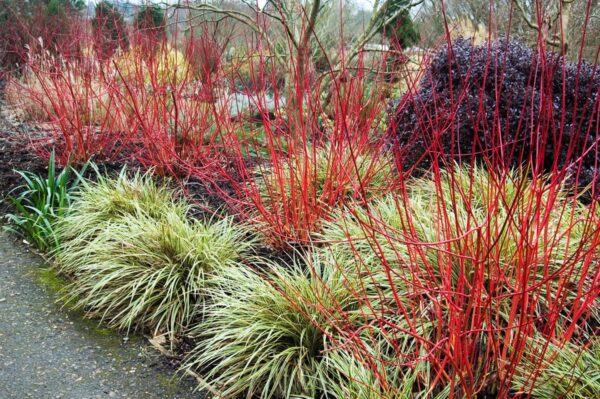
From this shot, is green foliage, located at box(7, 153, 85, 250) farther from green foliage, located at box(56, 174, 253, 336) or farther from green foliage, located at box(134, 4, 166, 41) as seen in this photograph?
green foliage, located at box(134, 4, 166, 41)

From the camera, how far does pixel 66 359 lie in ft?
8.79

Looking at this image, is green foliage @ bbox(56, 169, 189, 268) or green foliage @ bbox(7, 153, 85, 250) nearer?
green foliage @ bbox(56, 169, 189, 268)

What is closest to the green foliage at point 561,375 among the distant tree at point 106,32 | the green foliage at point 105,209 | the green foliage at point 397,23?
the green foliage at point 397,23

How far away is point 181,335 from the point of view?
2887 millimetres

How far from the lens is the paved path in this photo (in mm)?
2455

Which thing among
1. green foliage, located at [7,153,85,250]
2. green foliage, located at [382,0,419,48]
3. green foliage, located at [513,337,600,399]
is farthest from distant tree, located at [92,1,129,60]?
green foliage, located at [513,337,600,399]

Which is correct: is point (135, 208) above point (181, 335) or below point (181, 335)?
above

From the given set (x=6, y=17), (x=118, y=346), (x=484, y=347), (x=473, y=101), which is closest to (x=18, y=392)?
(x=118, y=346)

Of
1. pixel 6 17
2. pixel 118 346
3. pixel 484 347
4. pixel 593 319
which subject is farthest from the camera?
pixel 6 17

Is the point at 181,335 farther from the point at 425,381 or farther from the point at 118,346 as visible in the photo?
the point at 425,381

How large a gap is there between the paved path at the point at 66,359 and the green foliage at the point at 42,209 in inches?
24.0

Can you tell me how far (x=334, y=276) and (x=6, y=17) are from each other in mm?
11456

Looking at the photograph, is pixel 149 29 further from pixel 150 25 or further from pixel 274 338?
pixel 274 338

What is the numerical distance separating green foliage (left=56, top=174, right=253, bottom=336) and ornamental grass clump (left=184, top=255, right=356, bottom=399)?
277 mm
